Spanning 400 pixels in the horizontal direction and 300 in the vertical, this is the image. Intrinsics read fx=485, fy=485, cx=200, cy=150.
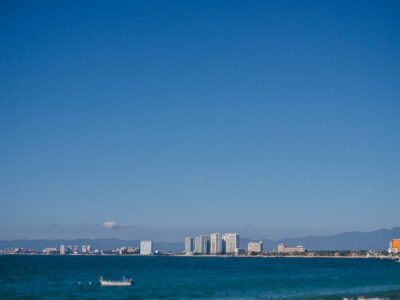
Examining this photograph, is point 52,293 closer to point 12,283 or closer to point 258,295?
point 12,283

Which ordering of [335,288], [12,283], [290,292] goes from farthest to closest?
[12,283], [335,288], [290,292]

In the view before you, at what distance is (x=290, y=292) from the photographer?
70.6 metres

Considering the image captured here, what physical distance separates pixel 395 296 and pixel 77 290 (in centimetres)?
4485

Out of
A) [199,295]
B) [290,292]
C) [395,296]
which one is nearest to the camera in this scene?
Answer: [395,296]

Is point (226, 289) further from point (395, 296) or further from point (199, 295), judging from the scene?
point (395, 296)

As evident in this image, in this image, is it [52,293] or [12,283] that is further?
[12,283]

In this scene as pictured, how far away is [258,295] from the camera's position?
66562 mm

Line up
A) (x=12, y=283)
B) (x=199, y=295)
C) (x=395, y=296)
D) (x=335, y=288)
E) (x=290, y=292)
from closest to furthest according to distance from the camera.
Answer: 1. (x=395, y=296)
2. (x=199, y=295)
3. (x=290, y=292)
4. (x=335, y=288)
5. (x=12, y=283)

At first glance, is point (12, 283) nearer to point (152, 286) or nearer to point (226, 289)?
point (152, 286)

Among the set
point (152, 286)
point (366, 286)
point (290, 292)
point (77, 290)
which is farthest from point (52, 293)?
point (366, 286)

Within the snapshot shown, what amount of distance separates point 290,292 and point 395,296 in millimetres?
14788

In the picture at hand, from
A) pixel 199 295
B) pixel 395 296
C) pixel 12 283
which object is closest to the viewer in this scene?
pixel 395 296

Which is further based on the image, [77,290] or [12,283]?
[12,283]

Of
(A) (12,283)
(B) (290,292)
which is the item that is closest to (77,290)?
(A) (12,283)
